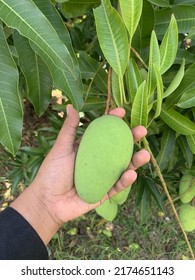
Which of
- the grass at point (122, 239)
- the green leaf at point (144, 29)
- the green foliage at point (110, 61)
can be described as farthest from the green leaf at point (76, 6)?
the grass at point (122, 239)

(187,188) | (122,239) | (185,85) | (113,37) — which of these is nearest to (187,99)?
(185,85)

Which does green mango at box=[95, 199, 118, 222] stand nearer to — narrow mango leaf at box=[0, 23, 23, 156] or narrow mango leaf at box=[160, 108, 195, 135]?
narrow mango leaf at box=[160, 108, 195, 135]

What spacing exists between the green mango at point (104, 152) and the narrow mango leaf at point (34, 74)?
0.55ft

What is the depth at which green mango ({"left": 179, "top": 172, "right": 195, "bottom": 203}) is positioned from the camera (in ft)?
4.01

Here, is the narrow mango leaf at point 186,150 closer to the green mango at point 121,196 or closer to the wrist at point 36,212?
the green mango at point 121,196

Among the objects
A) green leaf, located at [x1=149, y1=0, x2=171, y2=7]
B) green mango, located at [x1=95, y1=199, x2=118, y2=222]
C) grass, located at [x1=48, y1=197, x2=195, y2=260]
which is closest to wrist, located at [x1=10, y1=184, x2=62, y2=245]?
green mango, located at [x1=95, y1=199, x2=118, y2=222]

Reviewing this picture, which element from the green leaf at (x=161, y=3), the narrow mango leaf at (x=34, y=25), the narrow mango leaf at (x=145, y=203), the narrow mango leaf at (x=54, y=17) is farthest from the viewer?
the narrow mango leaf at (x=145, y=203)

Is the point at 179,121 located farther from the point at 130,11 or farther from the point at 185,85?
the point at 130,11

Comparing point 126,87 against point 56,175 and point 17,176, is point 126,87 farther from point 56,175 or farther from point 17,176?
point 17,176

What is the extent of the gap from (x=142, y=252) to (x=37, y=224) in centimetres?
103

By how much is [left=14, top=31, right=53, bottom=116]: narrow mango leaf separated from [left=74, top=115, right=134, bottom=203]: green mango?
0.17 meters

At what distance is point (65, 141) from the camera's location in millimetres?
1061

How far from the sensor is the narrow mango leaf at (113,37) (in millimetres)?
742

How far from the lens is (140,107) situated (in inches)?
32.2
